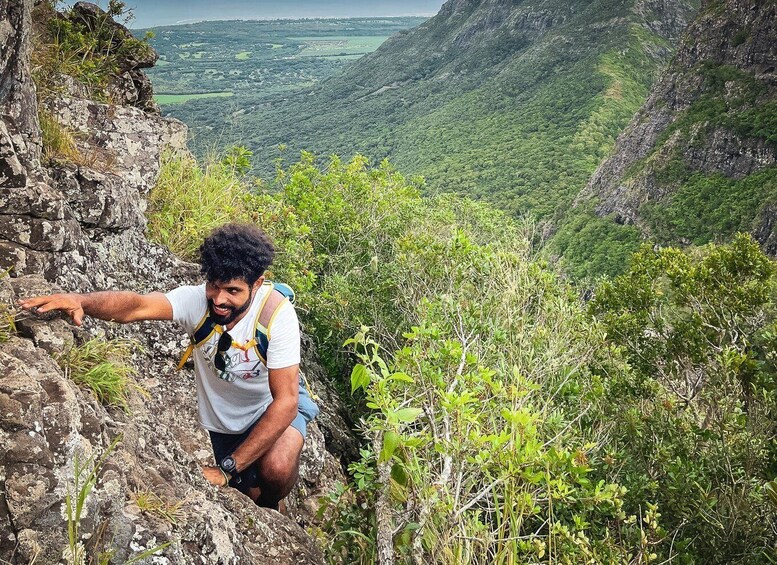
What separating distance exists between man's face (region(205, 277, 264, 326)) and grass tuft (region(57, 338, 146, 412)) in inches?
23.3

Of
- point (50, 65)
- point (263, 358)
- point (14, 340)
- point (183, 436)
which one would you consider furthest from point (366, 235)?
point (14, 340)

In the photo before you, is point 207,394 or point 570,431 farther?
point 570,431

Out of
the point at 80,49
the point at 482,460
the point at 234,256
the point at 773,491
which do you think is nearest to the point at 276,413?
the point at 234,256

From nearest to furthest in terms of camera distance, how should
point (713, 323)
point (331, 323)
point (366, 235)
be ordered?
point (713, 323) < point (331, 323) < point (366, 235)

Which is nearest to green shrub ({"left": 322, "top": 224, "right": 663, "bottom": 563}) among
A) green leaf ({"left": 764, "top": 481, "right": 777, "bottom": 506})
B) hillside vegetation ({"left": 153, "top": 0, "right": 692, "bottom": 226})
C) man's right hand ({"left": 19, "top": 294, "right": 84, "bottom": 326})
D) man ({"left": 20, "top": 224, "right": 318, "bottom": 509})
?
man ({"left": 20, "top": 224, "right": 318, "bottom": 509})

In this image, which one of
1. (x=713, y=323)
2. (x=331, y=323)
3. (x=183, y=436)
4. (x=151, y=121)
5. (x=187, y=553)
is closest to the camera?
(x=187, y=553)

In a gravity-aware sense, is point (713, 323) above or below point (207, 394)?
below

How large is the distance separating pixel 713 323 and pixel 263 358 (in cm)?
450

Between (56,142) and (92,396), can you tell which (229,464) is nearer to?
(92,396)

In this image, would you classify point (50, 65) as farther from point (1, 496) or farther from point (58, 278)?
point (1, 496)

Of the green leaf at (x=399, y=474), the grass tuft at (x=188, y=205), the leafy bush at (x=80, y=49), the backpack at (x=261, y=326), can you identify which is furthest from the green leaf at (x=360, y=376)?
the leafy bush at (x=80, y=49)

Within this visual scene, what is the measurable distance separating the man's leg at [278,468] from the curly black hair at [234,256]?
107cm

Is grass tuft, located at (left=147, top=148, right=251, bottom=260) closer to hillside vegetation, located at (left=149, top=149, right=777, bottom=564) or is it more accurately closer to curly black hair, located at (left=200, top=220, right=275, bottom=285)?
hillside vegetation, located at (left=149, top=149, right=777, bottom=564)

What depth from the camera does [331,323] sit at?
7469mm
